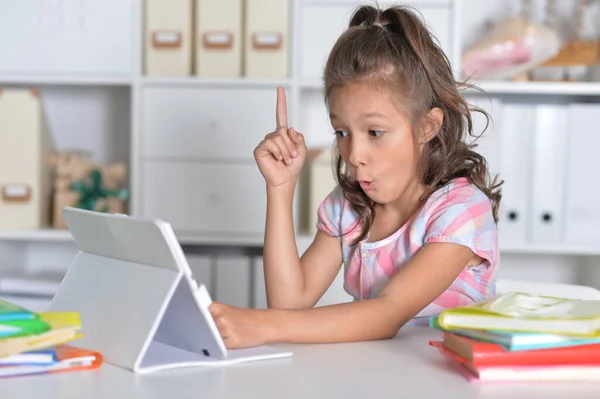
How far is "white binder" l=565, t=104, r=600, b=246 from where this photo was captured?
2211mm

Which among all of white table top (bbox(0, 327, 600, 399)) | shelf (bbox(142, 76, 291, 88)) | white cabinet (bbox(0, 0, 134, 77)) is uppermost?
white cabinet (bbox(0, 0, 134, 77))

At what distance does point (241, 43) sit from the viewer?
7.32ft

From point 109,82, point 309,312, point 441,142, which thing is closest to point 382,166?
point 441,142

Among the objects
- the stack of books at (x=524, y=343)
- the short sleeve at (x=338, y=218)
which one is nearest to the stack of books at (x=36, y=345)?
the stack of books at (x=524, y=343)

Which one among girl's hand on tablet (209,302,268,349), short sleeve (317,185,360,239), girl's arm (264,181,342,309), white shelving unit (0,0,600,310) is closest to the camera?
girl's hand on tablet (209,302,268,349)

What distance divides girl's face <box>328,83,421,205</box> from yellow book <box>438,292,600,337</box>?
1.24ft


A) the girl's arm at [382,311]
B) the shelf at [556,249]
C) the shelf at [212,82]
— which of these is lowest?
the shelf at [556,249]

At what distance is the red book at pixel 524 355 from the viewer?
2.57 feet

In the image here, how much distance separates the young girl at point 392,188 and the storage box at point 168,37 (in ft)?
3.05

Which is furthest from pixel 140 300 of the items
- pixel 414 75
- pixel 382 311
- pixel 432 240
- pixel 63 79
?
pixel 63 79

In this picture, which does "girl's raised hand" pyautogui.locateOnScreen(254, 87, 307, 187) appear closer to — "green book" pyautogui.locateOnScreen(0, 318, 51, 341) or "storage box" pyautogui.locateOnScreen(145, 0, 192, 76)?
"green book" pyautogui.locateOnScreen(0, 318, 51, 341)

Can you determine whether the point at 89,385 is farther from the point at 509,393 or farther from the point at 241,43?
the point at 241,43

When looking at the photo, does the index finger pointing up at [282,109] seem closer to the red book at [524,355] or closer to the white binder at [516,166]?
the red book at [524,355]

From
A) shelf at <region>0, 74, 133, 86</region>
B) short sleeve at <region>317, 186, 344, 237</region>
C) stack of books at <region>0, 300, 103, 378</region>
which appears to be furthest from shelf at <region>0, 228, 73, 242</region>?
stack of books at <region>0, 300, 103, 378</region>
